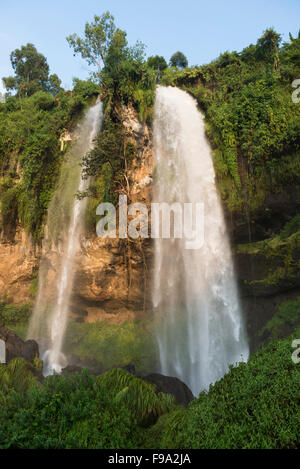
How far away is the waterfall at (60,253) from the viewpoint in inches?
535

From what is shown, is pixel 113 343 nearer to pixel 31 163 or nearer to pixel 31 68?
pixel 31 163

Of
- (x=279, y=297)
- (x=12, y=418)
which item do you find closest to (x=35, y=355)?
(x=12, y=418)

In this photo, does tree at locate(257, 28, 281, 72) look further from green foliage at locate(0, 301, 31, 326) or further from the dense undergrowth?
green foliage at locate(0, 301, 31, 326)

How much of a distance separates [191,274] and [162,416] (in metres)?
7.60

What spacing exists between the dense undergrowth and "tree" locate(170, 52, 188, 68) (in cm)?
3233

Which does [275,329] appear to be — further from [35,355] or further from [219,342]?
[35,355]

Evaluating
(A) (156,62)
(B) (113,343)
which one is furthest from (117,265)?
(A) (156,62)

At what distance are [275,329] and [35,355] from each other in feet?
32.0

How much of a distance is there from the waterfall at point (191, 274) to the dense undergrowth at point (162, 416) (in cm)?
A: 574

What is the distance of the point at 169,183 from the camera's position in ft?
42.9

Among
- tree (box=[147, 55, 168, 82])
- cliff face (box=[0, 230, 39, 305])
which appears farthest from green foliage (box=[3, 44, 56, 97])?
cliff face (box=[0, 230, 39, 305])

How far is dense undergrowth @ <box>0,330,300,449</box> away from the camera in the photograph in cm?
379

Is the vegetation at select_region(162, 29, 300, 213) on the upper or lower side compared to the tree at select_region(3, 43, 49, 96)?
lower

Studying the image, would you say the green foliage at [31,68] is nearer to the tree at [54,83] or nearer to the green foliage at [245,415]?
the tree at [54,83]
